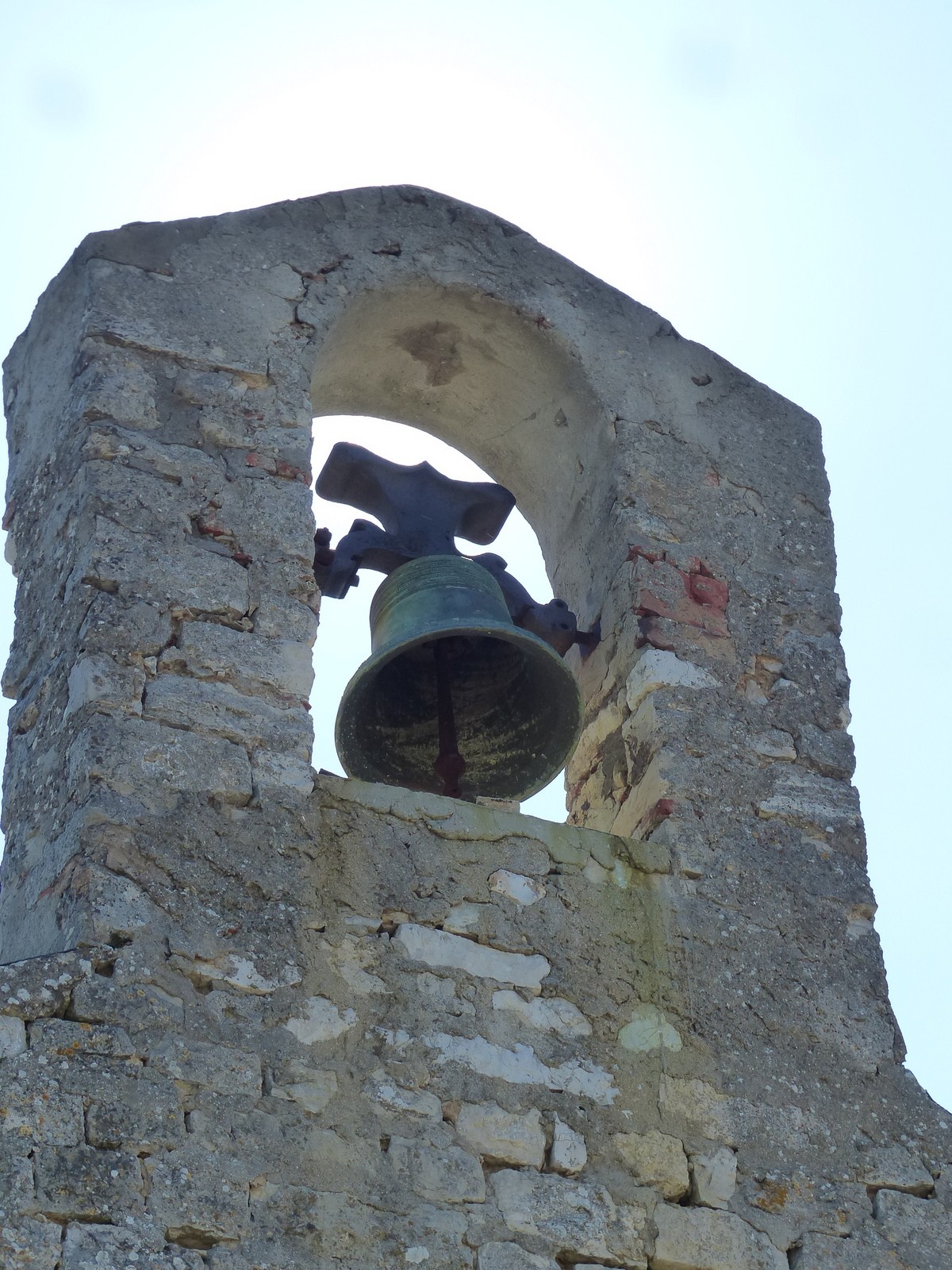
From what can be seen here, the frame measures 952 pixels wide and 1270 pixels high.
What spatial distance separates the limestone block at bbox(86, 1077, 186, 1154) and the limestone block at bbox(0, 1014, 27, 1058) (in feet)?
0.54

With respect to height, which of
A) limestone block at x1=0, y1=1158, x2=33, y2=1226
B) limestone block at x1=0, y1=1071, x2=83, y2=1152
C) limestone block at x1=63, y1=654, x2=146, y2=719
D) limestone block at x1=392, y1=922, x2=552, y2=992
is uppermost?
limestone block at x1=63, y1=654, x2=146, y2=719

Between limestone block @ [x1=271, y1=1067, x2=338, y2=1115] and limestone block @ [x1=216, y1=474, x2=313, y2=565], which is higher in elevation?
limestone block @ [x1=216, y1=474, x2=313, y2=565]

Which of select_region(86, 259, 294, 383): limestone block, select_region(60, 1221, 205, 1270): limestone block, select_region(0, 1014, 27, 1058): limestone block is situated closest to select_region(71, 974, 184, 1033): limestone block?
select_region(0, 1014, 27, 1058): limestone block

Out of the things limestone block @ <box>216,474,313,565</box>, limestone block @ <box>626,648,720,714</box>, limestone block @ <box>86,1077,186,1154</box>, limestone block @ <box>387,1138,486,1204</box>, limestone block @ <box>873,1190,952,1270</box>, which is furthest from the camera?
limestone block @ <box>626,648,720,714</box>

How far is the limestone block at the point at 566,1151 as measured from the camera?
409 cm

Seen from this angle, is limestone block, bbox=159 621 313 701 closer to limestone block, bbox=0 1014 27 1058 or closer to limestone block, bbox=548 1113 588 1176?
limestone block, bbox=0 1014 27 1058

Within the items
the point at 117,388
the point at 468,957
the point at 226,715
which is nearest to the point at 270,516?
the point at 117,388

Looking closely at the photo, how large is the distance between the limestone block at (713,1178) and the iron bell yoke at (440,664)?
3.80 ft

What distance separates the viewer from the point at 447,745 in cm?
504

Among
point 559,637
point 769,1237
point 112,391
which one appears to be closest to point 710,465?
point 559,637

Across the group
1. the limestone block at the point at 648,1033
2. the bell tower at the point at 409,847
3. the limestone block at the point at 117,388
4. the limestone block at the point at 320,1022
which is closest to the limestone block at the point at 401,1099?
the bell tower at the point at 409,847

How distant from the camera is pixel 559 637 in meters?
5.27

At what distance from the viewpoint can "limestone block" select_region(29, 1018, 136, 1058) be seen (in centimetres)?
375

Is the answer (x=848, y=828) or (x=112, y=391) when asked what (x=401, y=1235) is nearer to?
(x=848, y=828)
